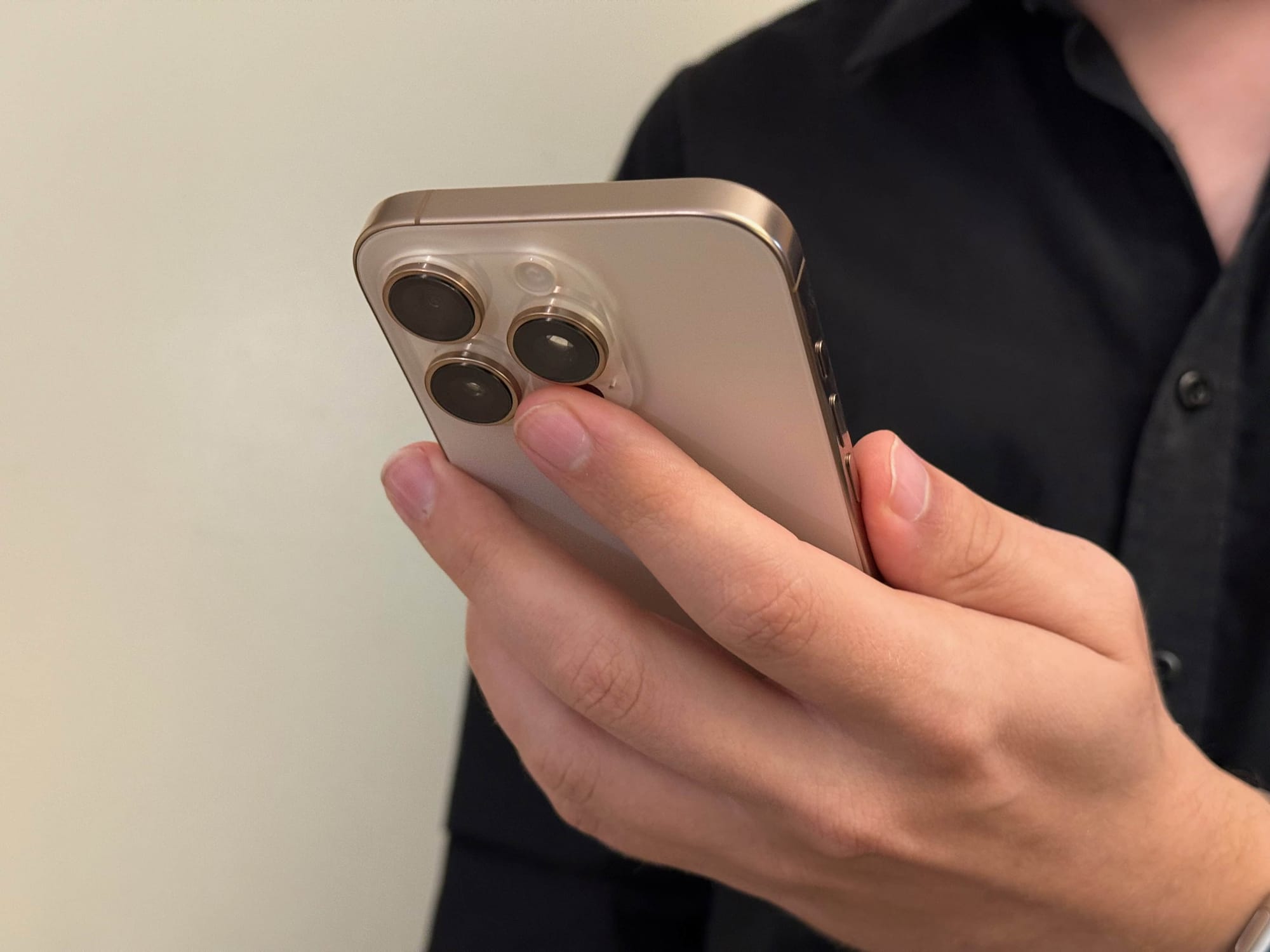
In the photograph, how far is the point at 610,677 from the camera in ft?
1.14

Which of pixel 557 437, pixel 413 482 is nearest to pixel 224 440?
pixel 413 482

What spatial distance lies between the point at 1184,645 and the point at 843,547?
330 mm

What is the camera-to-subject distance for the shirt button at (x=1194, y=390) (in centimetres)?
51

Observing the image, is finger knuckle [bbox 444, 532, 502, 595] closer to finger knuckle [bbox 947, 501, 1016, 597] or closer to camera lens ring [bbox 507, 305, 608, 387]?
camera lens ring [bbox 507, 305, 608, 387]

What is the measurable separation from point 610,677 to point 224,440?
1.48 feet

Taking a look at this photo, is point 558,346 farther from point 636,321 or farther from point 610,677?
point 610,677

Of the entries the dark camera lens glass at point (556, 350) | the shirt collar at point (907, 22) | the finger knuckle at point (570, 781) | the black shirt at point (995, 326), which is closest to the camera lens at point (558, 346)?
the dark camera lens glass at point (556, 350)

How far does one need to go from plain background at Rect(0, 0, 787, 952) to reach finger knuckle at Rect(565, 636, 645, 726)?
1.43 feet

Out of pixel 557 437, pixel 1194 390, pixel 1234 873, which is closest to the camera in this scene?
pixel 557 437

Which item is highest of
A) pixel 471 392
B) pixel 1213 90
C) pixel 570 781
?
pixel 1213 90

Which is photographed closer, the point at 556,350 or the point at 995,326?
the point at 556,350

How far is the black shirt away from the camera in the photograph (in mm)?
526

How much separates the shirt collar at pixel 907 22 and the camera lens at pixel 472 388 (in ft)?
1.53

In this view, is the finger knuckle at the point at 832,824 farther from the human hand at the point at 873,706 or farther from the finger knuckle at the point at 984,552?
the finger knuckle at the point at 984,552
